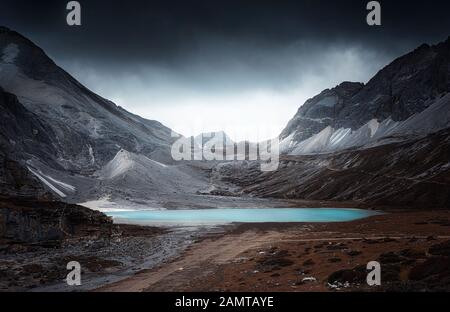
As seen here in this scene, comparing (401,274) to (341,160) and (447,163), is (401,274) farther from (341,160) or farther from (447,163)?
(341,160)

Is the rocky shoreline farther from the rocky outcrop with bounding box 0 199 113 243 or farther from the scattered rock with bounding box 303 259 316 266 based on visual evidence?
the scattered rock with bounding box 303 259 316 266

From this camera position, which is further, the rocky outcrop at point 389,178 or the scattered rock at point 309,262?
the rocky outcrop at point 389,178

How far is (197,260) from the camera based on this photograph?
4538cm

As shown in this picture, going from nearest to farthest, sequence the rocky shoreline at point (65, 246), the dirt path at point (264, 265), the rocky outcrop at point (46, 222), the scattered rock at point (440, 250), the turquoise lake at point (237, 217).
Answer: the scattered rock at point (440, 250), the dirt path at point (264, 265), the rocky shoreline at point (65, 246), the rocky outcrop at point (46, 222), the turquoise lake at point (237, 217)

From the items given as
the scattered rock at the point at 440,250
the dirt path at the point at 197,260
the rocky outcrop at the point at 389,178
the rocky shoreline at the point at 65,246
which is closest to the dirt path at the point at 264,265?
the dirt path at the point at 197,260

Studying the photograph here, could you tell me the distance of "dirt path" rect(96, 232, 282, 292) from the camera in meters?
34.3

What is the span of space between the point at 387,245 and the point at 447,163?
10567 centimetres

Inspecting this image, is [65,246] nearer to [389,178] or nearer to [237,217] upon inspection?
[237,217]

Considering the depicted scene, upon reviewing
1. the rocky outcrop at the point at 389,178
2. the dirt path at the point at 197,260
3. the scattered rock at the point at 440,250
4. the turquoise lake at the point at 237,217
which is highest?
the rocky outcrop at the point at 389,178

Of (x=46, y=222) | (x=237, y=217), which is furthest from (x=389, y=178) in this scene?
(x=46, y=222)

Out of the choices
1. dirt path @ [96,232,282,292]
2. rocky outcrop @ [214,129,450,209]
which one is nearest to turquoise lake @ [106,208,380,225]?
rocky outcrop @ [214,129,450,209]

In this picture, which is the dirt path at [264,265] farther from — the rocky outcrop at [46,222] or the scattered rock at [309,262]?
the rocky outcrop at [46,222]

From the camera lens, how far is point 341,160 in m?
199

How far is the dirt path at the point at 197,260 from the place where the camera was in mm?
34344
